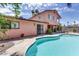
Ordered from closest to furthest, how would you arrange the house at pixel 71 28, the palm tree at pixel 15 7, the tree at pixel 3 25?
1. the palm tree at pixel 15 7
2. the tree at pixel 3 25
3. the house at pixel 71 28

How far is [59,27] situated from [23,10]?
1207 mm

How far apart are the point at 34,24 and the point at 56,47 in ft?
3.09

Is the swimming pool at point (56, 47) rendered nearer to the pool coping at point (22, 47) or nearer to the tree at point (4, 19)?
the pool coping at point (22, 47)

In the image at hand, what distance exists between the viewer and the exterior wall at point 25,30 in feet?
15.5

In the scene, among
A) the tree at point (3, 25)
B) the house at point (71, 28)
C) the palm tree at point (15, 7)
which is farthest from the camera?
the house at point (71, 28)

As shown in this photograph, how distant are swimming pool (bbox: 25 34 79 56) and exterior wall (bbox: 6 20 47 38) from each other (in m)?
0.37

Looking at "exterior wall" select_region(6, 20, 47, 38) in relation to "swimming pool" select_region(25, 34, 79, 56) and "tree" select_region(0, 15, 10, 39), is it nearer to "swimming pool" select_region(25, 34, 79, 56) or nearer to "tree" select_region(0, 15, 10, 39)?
"tree" select_region(0, 15, 10, 39)

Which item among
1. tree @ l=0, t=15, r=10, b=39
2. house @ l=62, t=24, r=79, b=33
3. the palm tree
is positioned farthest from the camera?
house @ l=62, t=24, r=79, b=33

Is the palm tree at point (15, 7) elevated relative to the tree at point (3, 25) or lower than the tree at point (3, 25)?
elevated

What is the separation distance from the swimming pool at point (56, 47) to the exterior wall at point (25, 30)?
0.37m

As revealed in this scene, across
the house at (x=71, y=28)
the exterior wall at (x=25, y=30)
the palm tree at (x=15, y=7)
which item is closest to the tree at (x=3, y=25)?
the exterior wall at (x=25, y=30)

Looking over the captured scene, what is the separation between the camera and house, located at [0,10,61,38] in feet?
15.4

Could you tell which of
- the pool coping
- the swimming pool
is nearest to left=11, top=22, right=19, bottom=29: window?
the pool coping

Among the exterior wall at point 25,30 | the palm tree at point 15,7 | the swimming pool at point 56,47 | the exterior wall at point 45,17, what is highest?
the palm tree at point 15,7
